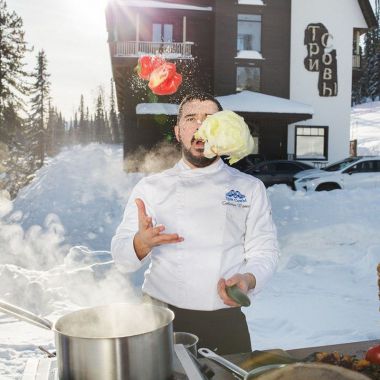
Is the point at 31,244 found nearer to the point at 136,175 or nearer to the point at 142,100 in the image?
the point at 136,175

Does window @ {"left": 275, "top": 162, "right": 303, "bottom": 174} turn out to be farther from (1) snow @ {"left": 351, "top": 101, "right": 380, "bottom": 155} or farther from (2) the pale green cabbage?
(1) snow @ {"left": 351, "top": 101, "right": 380, "bottom": 155}

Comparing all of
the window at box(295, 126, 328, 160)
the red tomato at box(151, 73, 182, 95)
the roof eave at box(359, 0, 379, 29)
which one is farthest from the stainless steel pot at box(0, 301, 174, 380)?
the roof eave at box(359, 0, 379, 29)

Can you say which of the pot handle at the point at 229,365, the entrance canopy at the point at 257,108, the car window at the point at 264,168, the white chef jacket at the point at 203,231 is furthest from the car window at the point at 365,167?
the pot handle at the point at 229,365

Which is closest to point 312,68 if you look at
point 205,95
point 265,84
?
point 265,84

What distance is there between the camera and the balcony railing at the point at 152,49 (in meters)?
23.7

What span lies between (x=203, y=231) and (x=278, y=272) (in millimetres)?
6324

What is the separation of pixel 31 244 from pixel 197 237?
37.6 feet

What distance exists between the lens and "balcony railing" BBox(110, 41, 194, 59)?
2367 cm

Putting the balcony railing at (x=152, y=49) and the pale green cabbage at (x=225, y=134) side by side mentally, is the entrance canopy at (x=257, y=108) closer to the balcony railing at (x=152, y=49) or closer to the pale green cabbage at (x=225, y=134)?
the balcony railing at (x=152, y=49)

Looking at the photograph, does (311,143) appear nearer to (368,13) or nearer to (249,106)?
(249,106)

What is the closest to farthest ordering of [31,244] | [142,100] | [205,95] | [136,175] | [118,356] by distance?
[118,356] → [205,95] → [31,244] → [136,175] → [142,100]

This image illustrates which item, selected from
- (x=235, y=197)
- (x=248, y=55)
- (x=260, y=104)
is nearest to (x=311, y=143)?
(x=260, y=104)

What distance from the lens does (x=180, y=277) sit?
100 inches

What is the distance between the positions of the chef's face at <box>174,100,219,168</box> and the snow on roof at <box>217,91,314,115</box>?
19565mm
